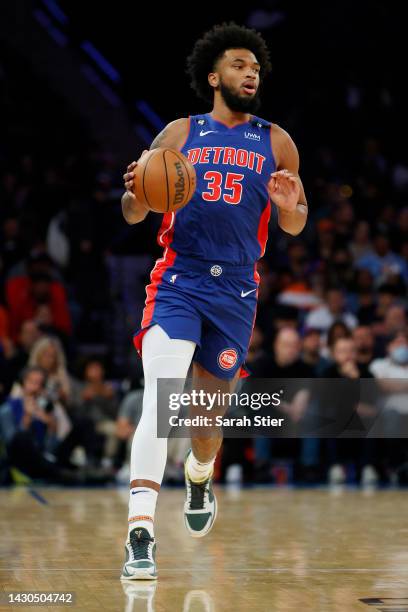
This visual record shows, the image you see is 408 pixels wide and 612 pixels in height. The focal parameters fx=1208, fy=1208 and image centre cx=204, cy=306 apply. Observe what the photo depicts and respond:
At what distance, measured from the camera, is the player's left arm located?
16.8 feet

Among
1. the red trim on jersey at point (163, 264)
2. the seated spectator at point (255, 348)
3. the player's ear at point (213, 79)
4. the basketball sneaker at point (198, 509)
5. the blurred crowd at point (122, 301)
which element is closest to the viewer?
the red trim on jersey at point (163, 264)

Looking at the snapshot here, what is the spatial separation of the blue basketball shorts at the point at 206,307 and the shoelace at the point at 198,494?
751mm

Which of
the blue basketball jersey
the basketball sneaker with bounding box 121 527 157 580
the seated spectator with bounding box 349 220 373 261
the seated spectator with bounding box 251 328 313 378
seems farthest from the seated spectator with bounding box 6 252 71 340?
the basketball sneaker with bounding box 121 527 157 580

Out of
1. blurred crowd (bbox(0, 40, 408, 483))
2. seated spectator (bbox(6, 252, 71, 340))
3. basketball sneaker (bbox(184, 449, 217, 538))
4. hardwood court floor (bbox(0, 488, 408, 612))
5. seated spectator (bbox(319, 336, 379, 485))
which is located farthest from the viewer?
seated spectator (bbox(6, 252, 71, 340))

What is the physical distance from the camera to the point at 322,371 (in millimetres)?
10289

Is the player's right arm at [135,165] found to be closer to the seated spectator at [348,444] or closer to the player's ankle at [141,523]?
the player's ankle at [141,523]

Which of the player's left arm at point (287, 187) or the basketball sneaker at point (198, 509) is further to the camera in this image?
the basketball sneaker at point (198, 509)

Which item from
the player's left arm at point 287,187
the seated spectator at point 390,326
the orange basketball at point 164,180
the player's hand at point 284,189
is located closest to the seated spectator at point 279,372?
the seated spectator at point 390,326

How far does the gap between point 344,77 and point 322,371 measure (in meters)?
7.53

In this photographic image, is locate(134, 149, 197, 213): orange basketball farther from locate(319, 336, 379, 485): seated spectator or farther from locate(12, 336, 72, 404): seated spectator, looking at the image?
locate(12, 336, 72, 404): seated spectator

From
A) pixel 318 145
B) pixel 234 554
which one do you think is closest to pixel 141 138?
pixel 318 145

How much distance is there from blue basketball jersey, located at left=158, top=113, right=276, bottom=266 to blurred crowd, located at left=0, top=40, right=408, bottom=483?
13.7 feet

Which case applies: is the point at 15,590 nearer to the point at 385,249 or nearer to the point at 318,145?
the point at 385,249

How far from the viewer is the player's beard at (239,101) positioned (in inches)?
208
